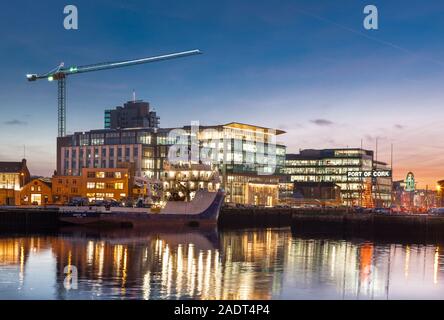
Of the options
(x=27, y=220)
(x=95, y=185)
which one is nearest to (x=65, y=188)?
(x=95, y=185)

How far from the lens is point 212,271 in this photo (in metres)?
47.7

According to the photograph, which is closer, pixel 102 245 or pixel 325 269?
pixel 325 269

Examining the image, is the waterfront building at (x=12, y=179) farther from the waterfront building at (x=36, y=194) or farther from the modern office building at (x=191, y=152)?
the modern office building at (x=191, y=152)

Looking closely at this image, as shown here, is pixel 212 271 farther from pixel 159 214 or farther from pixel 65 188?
pixel 65 188

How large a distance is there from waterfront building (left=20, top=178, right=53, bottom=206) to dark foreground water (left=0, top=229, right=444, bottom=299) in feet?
238

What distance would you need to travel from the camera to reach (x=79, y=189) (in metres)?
153

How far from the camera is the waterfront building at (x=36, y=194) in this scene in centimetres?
14500

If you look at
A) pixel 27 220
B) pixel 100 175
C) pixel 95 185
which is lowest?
pixel 27 220

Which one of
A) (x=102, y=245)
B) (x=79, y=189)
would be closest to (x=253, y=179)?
(x=79, y=189)

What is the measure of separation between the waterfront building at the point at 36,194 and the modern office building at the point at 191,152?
1431 inches

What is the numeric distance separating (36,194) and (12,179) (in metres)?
14.1

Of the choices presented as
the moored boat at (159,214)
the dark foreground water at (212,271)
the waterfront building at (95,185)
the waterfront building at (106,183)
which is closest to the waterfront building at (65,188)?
the waterfront building at (95,185)
